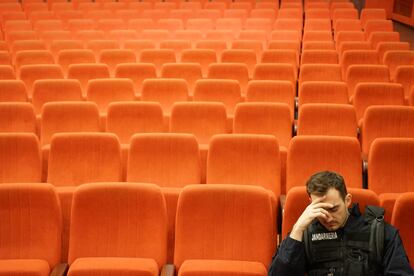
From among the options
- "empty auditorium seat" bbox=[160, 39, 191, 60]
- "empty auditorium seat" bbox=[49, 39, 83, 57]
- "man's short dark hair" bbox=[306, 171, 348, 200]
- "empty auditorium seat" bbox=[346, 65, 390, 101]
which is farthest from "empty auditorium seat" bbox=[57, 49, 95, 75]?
"man's short dark hair" bbox=[306, 171, 348, 200]

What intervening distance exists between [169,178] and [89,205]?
20 cm

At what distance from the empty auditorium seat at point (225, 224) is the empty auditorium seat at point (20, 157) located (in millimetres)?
294

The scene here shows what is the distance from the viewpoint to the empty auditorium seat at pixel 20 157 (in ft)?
2.59

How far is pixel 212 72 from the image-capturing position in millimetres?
1239

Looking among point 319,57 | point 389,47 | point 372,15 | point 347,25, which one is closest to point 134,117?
point 319,57

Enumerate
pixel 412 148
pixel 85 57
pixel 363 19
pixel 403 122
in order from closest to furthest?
pixel 412 148
pixel 403 122
pixel 85 57
pixel 363 19

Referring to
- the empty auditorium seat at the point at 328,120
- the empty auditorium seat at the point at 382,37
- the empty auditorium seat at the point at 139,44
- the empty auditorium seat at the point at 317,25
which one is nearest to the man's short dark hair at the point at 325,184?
the empty auditorium seat at the point at 328,120

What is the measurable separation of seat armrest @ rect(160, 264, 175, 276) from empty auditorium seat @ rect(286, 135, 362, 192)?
0.25 m

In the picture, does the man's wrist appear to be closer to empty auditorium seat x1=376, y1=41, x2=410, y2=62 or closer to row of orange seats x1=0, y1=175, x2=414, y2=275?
row of orange seats x1=0, y1=175, x2=414, y2=275

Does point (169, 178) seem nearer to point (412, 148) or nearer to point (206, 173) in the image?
point (206, 173)

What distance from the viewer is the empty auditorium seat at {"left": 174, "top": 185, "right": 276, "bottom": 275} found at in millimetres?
600

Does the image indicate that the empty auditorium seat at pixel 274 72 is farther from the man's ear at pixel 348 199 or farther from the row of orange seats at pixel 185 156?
the man's ear at pixel 348 199

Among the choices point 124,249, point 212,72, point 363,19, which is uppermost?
point 363,19

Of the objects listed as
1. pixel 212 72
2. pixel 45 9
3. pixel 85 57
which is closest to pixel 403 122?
pixel 212 72
